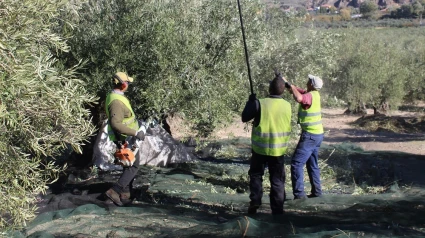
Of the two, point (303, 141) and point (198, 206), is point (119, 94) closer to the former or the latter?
point (198, 206)

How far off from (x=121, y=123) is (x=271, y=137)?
76.0 inches

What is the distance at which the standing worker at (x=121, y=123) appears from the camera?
269 inches

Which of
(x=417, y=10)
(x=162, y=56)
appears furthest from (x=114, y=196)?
(x=417, y=10)

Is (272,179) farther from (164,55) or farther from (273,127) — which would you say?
(164,55)

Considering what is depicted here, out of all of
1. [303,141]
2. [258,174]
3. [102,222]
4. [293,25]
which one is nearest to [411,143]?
[293,25]

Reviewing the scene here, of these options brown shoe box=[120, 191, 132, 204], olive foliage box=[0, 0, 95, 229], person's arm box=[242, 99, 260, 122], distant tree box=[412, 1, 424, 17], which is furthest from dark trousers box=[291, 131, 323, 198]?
distant tree box=[412, 1, 424, 17]

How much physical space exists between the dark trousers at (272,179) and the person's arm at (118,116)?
5.56 feet

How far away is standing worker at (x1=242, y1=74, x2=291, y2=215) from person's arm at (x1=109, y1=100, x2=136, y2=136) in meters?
1.59

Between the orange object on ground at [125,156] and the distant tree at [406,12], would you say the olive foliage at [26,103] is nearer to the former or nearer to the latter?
the orange object on ground at [125,156]

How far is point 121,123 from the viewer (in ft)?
22.5

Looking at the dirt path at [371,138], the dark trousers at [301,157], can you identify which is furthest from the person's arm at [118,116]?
the dirt path at [371,138]

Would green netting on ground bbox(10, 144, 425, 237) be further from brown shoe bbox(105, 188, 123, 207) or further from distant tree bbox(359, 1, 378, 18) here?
distant tree bbox(359, 1, 378, 18)

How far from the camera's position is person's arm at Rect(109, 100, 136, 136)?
6.82 metres

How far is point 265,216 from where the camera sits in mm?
6191
